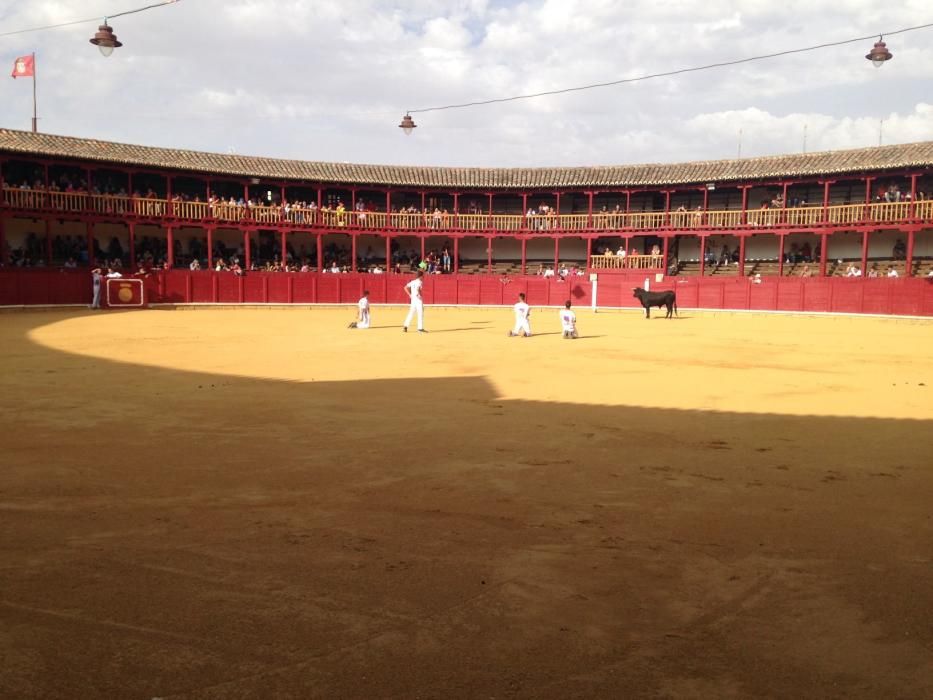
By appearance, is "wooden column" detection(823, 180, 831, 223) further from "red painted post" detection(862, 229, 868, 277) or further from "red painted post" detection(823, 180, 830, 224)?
"red painted post" detection(862, 229, 868, 277)

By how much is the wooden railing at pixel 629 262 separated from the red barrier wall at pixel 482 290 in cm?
132

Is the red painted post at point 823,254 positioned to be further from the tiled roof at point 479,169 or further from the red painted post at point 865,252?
the tiled roof at point 479,169

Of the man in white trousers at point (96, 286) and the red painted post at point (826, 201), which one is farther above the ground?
the red painted post at point (826, 201)

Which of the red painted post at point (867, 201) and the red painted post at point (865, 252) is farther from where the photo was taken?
the red painted post at point (867, 201)

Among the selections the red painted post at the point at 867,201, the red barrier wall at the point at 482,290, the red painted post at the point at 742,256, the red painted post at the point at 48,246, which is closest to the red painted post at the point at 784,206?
the red painted post at the point at 742,256

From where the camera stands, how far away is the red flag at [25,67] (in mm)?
30297

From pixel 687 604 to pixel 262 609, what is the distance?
169cm

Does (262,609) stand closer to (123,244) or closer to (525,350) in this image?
(525,350)

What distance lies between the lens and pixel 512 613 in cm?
290

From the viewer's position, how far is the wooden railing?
110 ft

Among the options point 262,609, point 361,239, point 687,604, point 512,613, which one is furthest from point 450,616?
point 361,239

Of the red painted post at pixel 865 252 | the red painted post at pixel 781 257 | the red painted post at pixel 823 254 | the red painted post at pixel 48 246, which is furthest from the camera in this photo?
the red painted post at pixel 781 257

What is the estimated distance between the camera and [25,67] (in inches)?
1198

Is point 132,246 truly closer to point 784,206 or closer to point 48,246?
point 48,246
